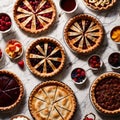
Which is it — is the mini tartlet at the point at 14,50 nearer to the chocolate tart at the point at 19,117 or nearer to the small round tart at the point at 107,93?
the chocolate tart at the point at 19,117

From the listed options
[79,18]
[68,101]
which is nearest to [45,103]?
[68,101]

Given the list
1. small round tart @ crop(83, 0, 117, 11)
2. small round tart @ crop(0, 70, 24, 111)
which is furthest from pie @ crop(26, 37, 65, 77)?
small round tart @ crop(83, 0, 117, 11)

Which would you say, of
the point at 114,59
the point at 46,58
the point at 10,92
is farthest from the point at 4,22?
the point at 114,59

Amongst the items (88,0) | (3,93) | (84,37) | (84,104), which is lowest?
(84,104)

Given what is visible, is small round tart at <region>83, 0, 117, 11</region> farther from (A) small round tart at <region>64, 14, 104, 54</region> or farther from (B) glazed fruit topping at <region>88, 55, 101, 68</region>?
(B) glazed fruit topping at <region>88, 55, 101, 68</region>

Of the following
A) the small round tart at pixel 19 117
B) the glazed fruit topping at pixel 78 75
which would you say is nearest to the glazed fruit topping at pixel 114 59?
the glazed fruit topping at pixel 78 75

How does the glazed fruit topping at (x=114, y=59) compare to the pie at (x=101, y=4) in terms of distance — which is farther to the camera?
the pie at (x=101, y=4)

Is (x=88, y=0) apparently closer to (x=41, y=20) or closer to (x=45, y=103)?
(x=41, y=20)
